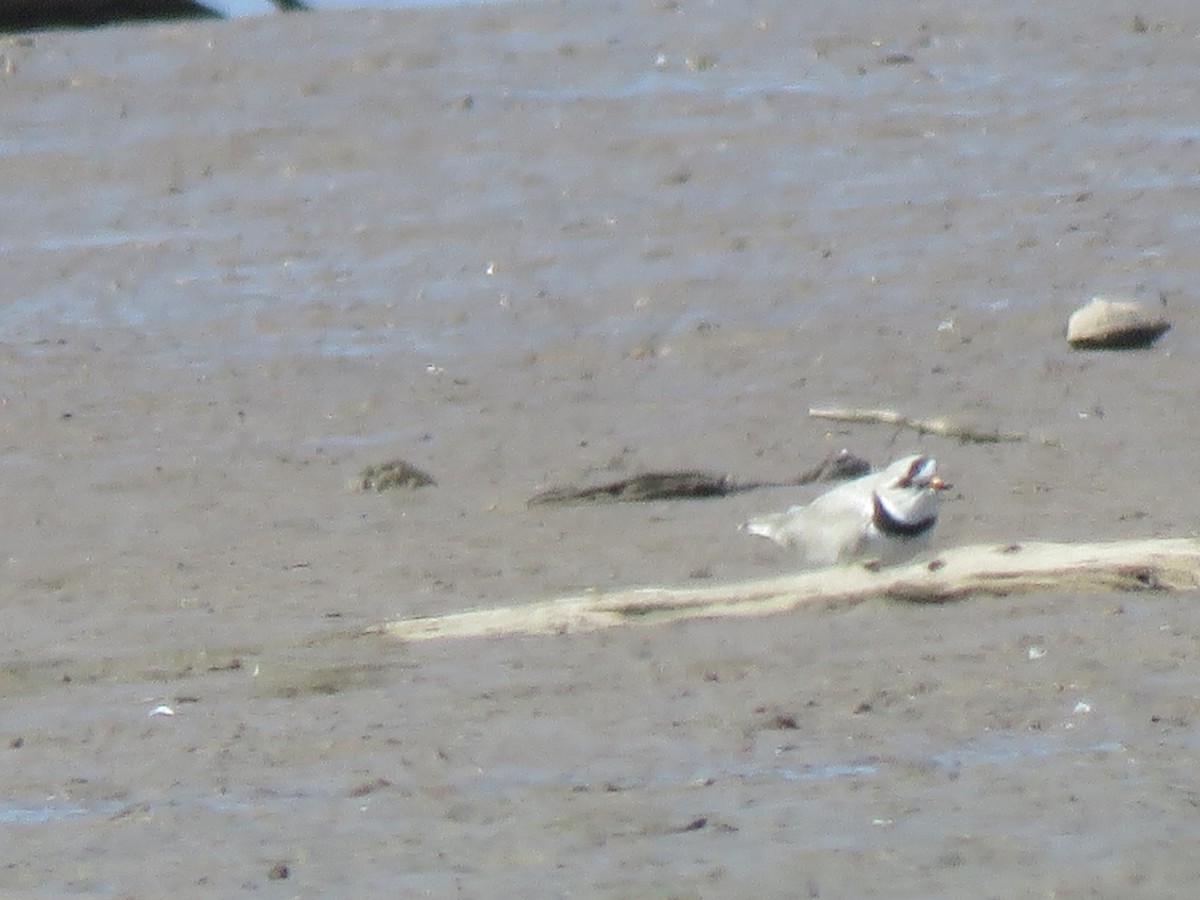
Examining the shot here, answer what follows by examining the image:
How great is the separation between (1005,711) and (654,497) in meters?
3.29

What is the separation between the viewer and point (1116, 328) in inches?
419

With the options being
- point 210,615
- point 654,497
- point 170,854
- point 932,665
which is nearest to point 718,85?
point 654,497

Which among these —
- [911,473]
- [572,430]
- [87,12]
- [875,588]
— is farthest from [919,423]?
[87,12]

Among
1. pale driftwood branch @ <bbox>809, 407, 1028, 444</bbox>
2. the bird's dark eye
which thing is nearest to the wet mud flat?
pale driftwood branch @ <bbox>809, 407, 1028, 444</bbox>

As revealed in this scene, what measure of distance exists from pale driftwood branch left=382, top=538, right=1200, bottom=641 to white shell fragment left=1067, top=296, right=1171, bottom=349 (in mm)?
3766

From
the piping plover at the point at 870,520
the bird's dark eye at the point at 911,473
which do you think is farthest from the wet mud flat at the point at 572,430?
the bird's dark eye at the point at 911,473

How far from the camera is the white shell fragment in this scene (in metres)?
10.6

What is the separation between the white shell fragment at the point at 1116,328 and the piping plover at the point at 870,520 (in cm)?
292

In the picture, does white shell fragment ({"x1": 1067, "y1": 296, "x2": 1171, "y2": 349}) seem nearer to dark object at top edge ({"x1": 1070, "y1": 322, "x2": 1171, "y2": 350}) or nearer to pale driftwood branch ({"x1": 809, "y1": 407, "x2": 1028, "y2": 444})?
dark object at top edge ({"x1": 1070, "y1": 322, "x2": 1171, "y2": 350})

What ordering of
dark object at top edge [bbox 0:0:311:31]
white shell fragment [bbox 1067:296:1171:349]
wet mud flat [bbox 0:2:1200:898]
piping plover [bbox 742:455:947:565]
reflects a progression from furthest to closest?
dark object at top edge [bbox 0:0:311:31]
white shell fragment [bbox 1067:296:1171:349]
piping plover [bbox 742:455:947:565]
wet mud flat [bbox 0:2:1200:898]

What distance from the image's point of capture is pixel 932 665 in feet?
19.9

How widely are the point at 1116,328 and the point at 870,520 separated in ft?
10.7

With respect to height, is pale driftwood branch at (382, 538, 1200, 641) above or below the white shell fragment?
above

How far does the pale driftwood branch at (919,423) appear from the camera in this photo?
9.51 meters
